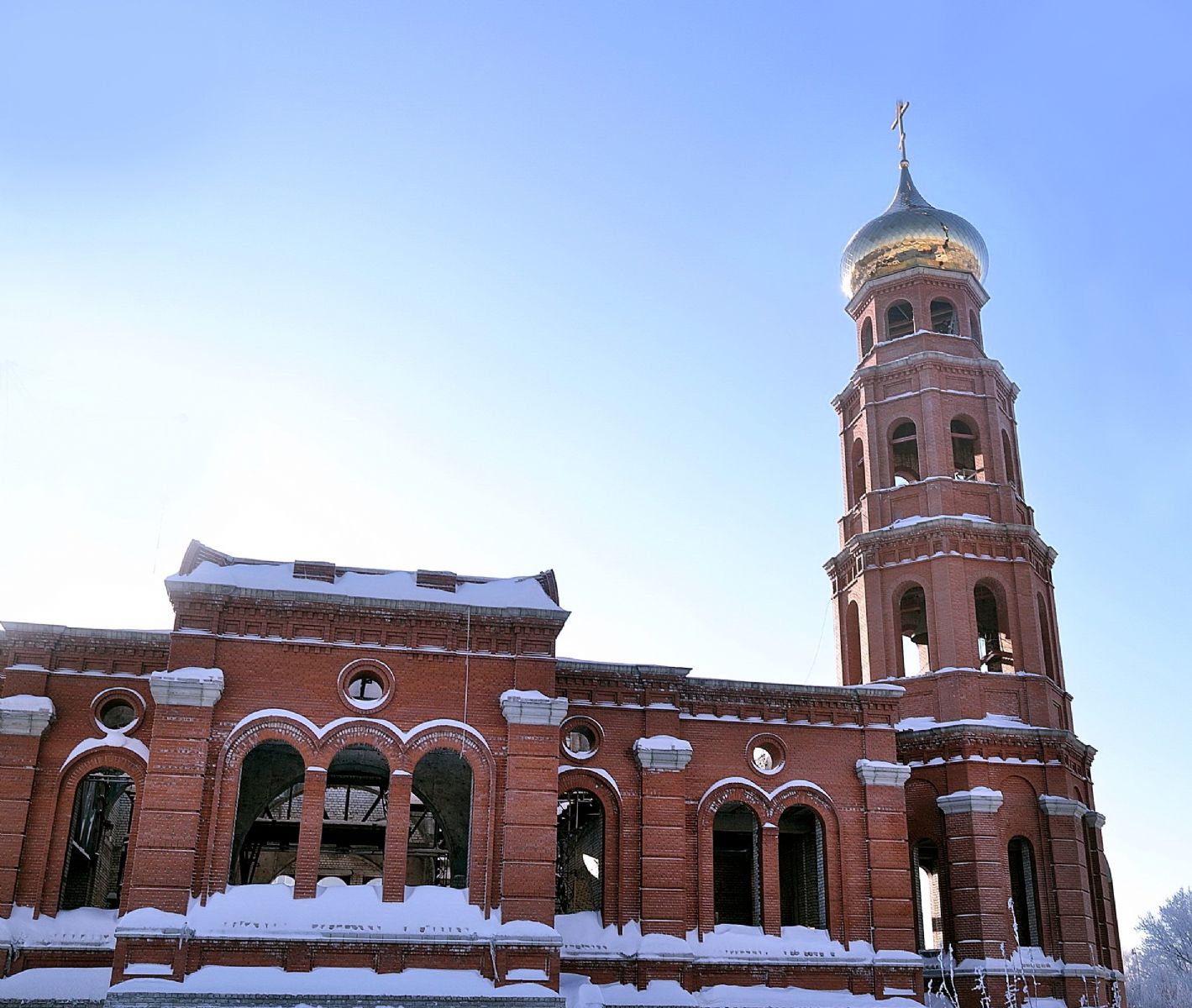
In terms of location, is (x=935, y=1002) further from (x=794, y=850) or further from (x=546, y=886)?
(x=546, y=886)

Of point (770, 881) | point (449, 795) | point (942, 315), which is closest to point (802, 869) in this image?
point (770, 881)

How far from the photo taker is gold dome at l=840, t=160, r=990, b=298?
2994 cm

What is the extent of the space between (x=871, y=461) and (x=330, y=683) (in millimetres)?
14688

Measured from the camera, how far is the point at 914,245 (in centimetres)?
2998

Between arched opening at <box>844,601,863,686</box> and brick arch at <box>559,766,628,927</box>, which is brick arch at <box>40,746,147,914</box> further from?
arched opening at <box>844,601,863,686</box>

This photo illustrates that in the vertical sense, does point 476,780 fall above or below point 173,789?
above

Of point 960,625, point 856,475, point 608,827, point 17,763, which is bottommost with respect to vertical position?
point 608,827

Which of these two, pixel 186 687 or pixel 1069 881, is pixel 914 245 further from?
pixel 186 687

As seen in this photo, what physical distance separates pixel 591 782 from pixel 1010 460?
13735 mm

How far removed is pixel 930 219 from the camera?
3017cm

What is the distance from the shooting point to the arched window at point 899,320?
30.0m

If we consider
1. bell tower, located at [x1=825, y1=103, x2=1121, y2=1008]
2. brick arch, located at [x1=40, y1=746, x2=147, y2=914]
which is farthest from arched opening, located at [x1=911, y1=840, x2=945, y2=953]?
brick arch, located at [x1=40, y1=746, x2=147, y2=914]

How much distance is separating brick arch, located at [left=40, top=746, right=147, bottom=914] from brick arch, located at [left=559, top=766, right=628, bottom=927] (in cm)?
748

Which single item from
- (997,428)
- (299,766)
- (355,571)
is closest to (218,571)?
(355,571)
